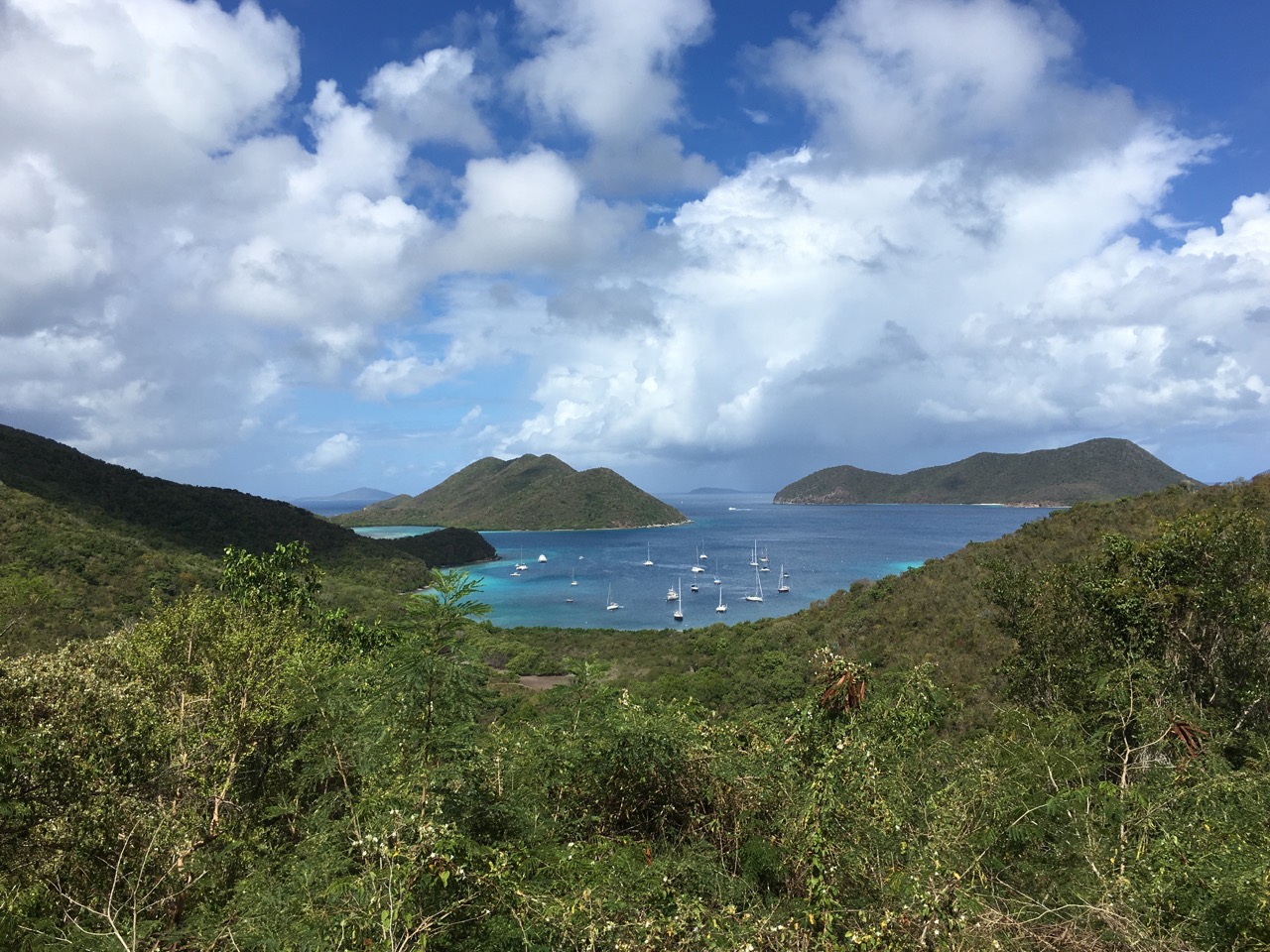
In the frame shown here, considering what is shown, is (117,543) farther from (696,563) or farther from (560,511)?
(560,511)

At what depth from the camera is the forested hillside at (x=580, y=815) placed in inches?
147

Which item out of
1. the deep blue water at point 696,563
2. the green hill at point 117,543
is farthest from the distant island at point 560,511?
the green hill at point 117,543

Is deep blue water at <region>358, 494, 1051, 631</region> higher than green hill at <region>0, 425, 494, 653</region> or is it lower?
lower

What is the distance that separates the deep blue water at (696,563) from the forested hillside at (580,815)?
1425 inches

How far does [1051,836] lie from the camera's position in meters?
5.91

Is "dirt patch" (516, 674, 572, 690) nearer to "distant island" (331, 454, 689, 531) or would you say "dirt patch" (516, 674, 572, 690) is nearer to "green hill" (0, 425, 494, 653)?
"green hill" (0, 425, 494, 653)

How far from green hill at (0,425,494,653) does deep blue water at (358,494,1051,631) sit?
1850 centimetres

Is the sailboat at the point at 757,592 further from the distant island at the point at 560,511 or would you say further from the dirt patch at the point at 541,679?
the distant island at the point at 560,511

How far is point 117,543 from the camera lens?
141 feet

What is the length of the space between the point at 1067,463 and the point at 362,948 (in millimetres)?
238272

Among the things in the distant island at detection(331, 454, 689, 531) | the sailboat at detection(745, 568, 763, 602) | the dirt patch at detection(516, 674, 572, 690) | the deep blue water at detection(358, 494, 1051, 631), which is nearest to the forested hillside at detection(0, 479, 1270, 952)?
the dirt patch at detection(516, 674, 572, 690)

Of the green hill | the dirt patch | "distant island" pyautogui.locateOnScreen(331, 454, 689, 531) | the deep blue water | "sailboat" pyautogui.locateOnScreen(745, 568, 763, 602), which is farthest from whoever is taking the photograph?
"distant island" pyautogui.locateOnScreen(331, 454, 689, 531)

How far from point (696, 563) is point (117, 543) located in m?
88.2

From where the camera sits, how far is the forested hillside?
12.2ft
